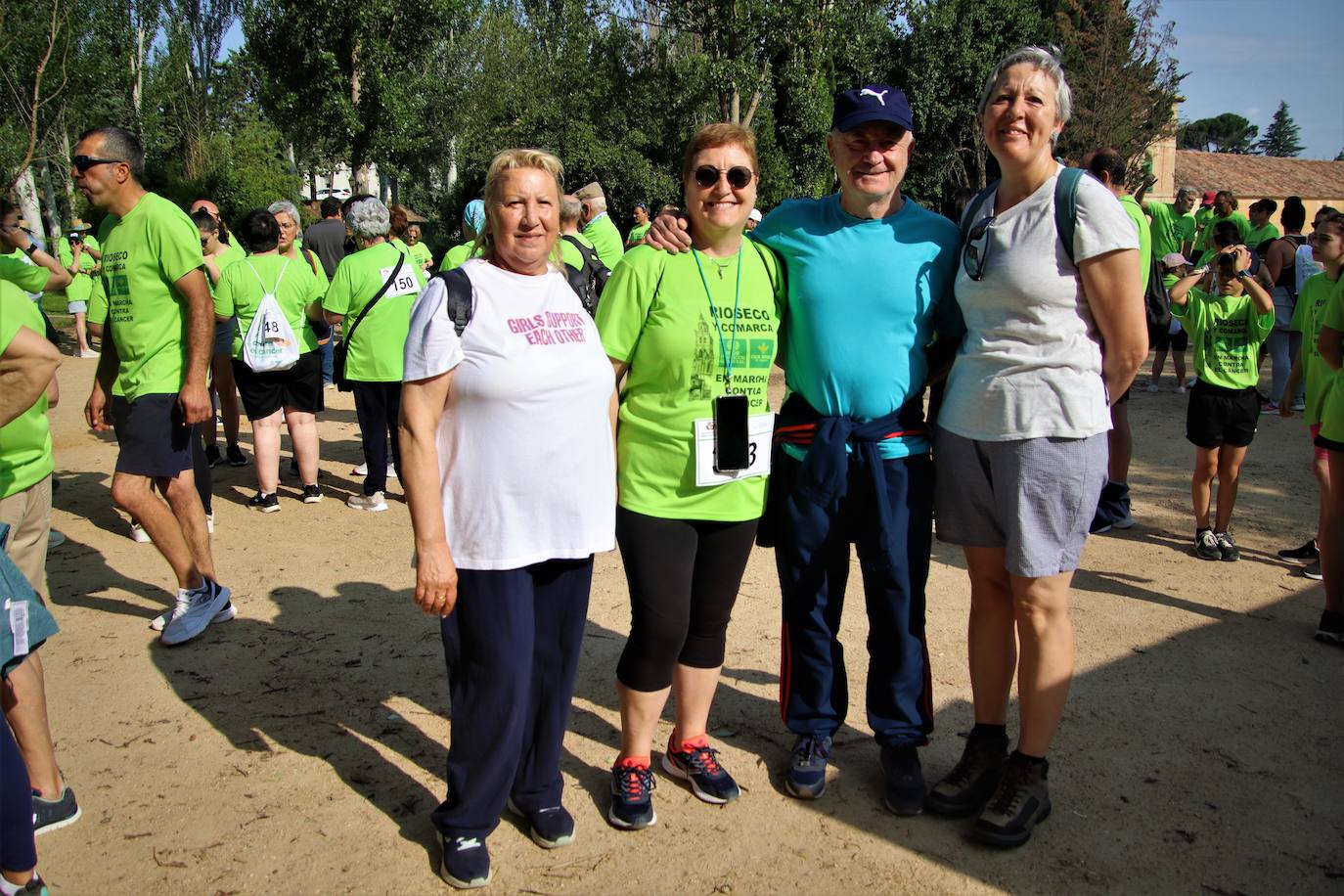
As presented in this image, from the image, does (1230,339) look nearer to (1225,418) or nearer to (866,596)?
(1225,418)

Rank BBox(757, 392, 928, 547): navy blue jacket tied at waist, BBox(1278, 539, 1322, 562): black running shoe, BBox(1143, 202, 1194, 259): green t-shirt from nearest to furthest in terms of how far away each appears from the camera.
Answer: BBox(757, 392, 928, 547): navy blue jacket tied at waist, BBox(1278, 539, 1322, 562): black running shoe, BBox(1143, 202, 1194, 259): green t-shirt

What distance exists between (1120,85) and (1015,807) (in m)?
31.5

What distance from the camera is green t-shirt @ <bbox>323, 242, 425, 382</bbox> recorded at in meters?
6.16

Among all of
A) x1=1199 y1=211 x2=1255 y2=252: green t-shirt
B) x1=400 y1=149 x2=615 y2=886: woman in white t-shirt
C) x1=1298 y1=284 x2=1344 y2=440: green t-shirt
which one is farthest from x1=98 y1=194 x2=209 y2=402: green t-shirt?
x1=1199 y1=211 x2=1255 y2=252: green t-shirt

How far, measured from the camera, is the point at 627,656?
3010mm

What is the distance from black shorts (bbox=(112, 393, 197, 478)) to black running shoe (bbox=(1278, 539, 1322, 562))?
5957mm

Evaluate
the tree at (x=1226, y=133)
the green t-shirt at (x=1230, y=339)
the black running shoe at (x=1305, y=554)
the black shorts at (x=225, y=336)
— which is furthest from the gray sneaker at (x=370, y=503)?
the tree at (x=1226, y=133)

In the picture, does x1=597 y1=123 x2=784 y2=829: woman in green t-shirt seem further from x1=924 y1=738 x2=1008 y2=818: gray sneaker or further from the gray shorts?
x1=924 y1=738 x2=1008 y2=818: gray sneaker

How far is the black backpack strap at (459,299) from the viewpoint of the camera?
2.50 m

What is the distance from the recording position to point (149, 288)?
4.22 meters

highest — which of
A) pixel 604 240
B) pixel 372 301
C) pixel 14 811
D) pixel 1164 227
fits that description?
pixel 1164 227

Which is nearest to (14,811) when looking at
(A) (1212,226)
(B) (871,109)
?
(B) (871,109)

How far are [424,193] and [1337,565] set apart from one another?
36346mm

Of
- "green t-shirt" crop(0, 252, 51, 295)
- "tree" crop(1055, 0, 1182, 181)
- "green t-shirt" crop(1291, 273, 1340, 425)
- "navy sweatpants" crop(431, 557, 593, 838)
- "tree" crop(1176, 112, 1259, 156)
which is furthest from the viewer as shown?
"tree" crop(1176, 112, 1259, 156)
